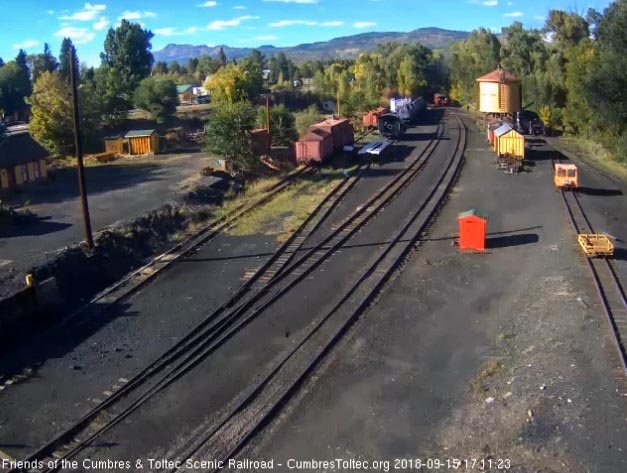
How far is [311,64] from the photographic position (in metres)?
141

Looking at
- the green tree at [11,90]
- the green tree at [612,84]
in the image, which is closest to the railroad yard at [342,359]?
the green tree at [612,84]

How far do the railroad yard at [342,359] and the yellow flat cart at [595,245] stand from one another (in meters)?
0.34

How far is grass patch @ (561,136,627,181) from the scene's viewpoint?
108 feet

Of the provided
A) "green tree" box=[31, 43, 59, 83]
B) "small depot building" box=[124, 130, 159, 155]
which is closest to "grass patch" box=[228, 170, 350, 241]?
"small depot building" box=[124, 130, 159, 155]

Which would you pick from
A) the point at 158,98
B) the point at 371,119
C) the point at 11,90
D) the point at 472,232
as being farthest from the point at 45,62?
the point at 472,232

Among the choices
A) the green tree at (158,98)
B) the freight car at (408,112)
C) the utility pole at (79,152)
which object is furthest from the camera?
the green tree at (158,98)

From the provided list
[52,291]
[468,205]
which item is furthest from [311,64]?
[52,291]

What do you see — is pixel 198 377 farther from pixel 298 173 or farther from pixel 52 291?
pixel 298 173

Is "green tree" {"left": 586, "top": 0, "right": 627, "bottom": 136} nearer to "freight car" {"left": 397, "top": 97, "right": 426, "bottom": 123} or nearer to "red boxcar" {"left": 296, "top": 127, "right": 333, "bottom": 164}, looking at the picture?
"red boxcar" {"left": 296, "top": 127, "right": 333, "bottom": 164}

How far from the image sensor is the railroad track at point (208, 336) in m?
10.2

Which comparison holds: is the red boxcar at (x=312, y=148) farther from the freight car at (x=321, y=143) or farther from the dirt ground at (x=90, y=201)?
the dirt ground at (x=90, y=201)

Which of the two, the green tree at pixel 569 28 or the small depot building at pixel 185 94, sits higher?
the green tree at pixel 569 28

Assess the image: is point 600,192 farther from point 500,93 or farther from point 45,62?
point 45,62

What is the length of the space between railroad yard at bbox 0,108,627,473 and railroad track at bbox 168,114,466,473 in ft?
0.15
